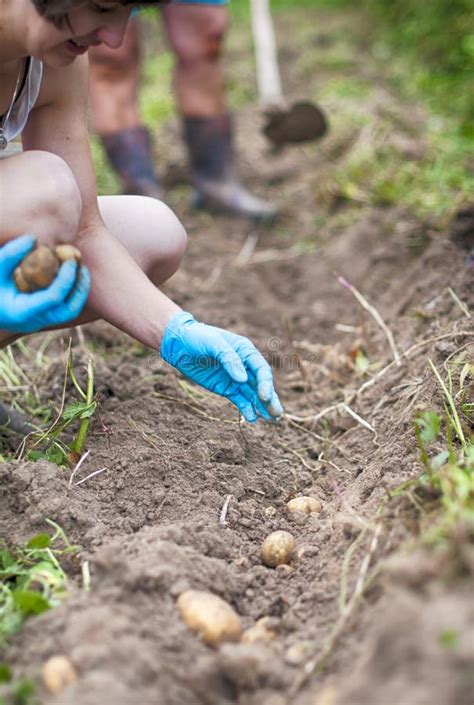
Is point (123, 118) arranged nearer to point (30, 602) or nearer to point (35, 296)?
point (35, 296)

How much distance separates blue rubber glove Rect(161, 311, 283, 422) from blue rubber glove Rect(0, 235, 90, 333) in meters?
0.29

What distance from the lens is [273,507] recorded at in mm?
1956

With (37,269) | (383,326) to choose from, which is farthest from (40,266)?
(383,326)

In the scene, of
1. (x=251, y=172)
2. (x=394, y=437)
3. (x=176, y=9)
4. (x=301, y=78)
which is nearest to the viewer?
(x=394, y=437)

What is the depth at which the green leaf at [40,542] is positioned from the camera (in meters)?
1.62

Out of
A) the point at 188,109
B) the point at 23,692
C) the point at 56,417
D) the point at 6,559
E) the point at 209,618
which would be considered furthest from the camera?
the point at 188,109

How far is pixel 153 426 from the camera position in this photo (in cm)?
218

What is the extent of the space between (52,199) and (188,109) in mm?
2446

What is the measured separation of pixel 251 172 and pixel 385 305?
198 centimetres

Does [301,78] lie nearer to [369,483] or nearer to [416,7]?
[416,7]

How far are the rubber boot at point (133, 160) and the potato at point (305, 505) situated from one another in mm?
2214

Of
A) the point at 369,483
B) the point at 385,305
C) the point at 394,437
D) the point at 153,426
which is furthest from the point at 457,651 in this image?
the point at 385,305

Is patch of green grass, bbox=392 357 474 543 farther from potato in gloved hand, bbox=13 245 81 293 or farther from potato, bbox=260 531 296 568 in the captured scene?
potato in gloved hand, bbox=13 245 81 293

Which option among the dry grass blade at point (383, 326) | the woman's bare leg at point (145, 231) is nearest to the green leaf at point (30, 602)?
the woman's bare leg at point (145, 231)
